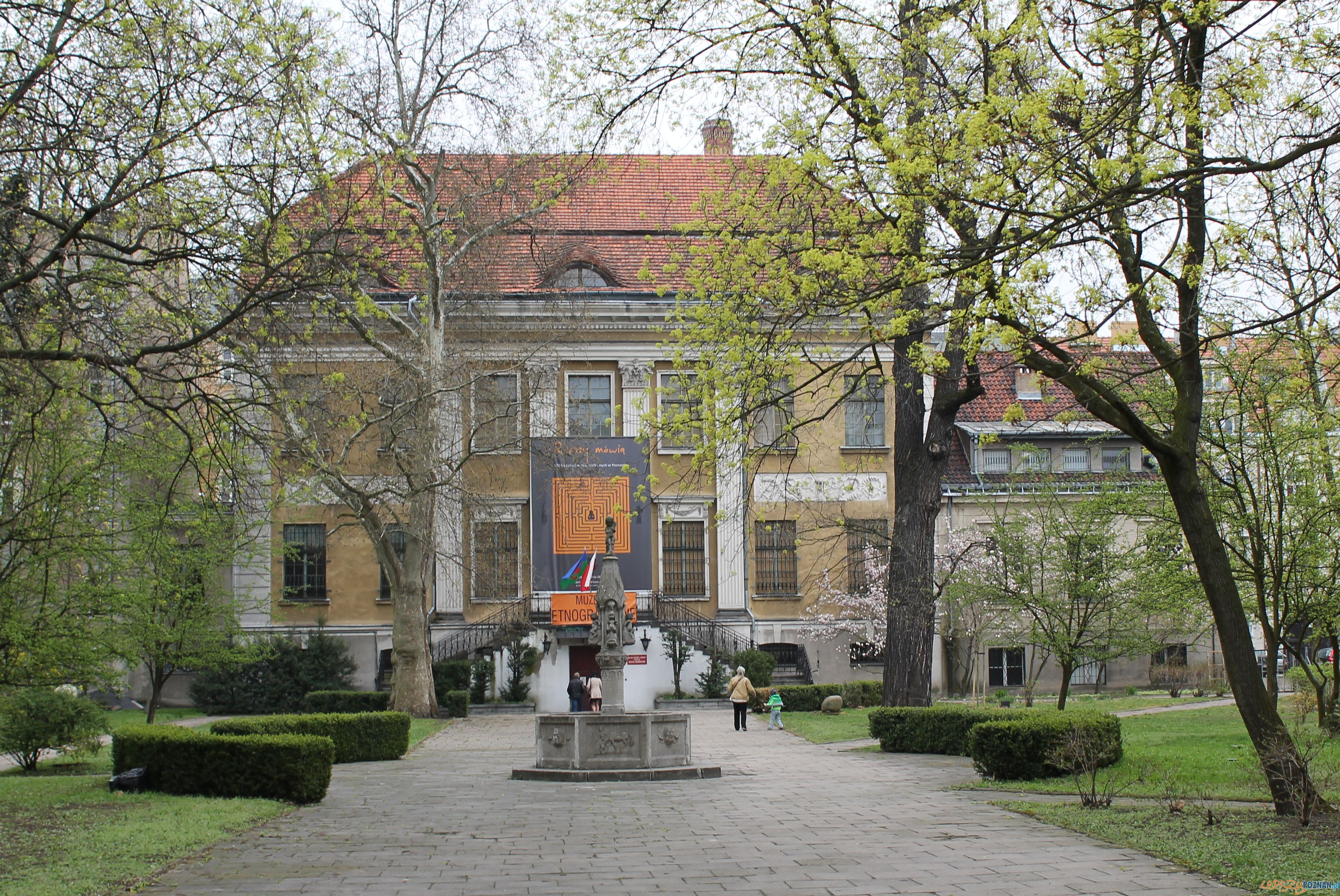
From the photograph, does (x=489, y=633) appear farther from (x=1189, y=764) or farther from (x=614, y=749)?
(x=1189, y=764)

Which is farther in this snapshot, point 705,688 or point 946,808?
point 705,688

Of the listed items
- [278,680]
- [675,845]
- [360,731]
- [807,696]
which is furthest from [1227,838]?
[278,680]

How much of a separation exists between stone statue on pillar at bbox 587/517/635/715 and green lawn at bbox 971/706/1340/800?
638 cm

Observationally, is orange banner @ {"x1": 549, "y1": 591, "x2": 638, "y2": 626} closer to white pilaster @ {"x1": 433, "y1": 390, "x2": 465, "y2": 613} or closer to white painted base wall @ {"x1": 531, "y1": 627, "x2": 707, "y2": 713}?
white painted base wall @ {"x1": 531, "y1": 627, "x2": 707, "y2": 713}

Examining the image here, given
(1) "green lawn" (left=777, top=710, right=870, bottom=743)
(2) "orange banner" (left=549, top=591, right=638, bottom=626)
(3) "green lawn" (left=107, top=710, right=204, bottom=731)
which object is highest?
(2) "orange banner" (left=549, top=591, right=638, bottom=626)

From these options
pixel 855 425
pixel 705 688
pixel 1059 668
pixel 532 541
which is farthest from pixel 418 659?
pixel 1059 668

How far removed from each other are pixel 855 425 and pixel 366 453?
1460 centimetres

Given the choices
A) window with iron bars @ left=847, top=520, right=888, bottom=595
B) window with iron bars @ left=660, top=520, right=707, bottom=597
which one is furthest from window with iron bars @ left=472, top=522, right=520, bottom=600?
window with iron bars @ left=847, top=520, right=888, bottom=595

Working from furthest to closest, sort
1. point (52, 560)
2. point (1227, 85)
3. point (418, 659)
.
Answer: point (418, 659) < point (52, 560) < point (1227, 85)

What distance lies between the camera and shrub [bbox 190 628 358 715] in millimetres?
32469

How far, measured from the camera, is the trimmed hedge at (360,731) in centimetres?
1859

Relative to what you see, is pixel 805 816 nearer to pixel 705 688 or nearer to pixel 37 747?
pixel 37 747

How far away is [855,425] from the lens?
37.0 metres

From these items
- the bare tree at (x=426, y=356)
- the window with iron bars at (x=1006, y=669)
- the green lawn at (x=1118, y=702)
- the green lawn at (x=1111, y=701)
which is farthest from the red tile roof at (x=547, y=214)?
the window with iron bars at (x=1006, y=669)
